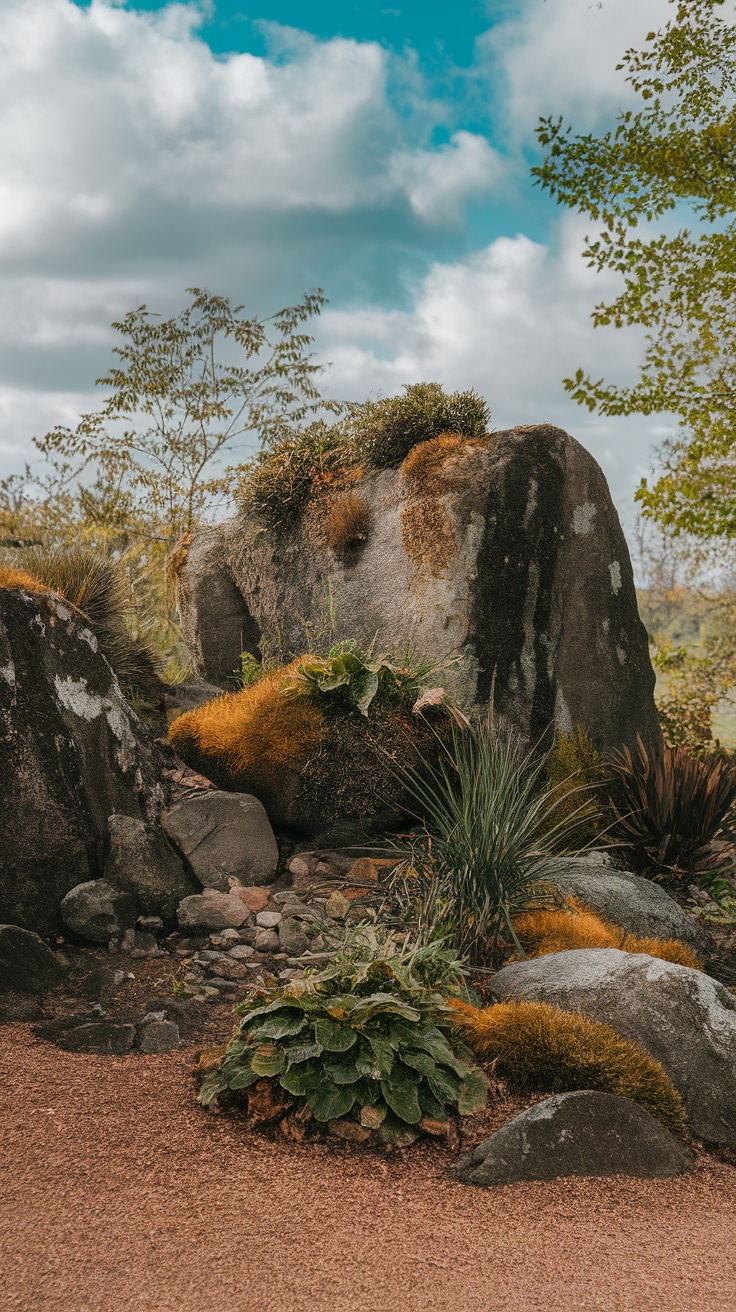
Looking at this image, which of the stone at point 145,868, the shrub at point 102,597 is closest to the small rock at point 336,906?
the stone at point 145,868

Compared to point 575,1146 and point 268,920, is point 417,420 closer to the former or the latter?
point 268,920

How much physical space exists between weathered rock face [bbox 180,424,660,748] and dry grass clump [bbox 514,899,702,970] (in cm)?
260

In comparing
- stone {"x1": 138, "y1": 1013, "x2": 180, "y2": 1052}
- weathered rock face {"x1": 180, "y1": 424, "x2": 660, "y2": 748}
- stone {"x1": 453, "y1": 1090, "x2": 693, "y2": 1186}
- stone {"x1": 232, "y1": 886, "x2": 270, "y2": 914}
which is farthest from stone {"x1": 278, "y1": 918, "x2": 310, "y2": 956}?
weathered rock face {"x1": 180, "y1": 424, "x2": 660, "y2": 748}

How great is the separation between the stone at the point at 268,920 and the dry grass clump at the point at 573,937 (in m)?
1.64

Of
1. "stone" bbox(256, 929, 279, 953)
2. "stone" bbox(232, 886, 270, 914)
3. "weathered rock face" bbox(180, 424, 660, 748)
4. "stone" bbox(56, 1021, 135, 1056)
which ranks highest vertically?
"weathered rock face" bbox(180, 424, 660, 748)

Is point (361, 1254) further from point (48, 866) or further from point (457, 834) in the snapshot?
point (48, 866)

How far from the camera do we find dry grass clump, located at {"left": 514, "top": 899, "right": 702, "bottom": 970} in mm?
5730

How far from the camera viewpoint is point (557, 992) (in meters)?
4.70

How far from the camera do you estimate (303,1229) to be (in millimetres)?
3297

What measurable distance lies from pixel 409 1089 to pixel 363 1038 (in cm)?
27

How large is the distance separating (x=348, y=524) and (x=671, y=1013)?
5.76 metres

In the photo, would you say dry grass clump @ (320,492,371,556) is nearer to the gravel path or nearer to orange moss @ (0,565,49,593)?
orange moss @ (0,565,49,593)

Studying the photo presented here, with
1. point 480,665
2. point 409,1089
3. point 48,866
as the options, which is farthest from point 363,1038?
point 480,665

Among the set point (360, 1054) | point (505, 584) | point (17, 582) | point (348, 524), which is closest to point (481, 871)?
point (360, 1054)
